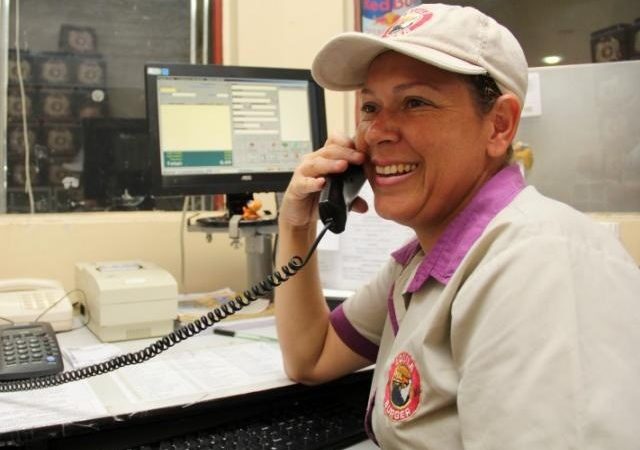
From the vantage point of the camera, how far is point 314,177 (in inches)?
48.6

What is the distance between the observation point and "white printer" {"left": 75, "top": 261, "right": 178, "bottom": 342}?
4.59ft

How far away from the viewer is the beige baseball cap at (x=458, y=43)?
2.90 feet

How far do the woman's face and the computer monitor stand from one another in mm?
713

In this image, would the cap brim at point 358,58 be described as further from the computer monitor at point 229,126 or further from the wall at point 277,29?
the wall at point 277,29

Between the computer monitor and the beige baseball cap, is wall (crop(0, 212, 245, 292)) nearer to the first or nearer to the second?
the computer monitor

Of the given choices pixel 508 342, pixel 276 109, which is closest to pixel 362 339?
pixel 508 342

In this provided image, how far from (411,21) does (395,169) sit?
22cm

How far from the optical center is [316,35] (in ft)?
6.92

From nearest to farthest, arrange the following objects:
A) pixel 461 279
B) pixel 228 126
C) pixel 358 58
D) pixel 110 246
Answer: pixel 461 279 → pixel 358 58 → pixel 228 126 → pixel 110 246

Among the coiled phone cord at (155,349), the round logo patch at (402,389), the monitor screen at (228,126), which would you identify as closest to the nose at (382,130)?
the coiled phone cord at (155,349)

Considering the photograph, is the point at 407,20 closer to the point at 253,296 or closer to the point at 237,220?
the point at 253,296

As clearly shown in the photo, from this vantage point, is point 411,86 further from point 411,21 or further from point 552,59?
point 552,59

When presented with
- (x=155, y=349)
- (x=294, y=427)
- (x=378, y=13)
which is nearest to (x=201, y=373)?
(x=155, y=349)

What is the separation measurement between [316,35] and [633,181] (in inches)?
43.3
